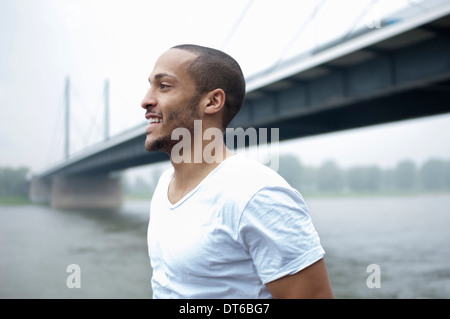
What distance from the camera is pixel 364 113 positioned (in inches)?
502

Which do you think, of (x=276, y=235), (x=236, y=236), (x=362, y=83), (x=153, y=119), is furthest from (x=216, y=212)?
(x=362, y=83)

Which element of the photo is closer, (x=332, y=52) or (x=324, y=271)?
(x=324, y=271)

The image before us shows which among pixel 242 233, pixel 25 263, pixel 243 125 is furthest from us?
pixel 243 125

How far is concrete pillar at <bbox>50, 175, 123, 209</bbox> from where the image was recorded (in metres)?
46.5

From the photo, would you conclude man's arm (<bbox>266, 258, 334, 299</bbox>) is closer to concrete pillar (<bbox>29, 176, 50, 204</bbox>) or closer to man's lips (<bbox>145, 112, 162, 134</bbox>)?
man's lips (<bbox>145, 112, 162, 134</bbox>)

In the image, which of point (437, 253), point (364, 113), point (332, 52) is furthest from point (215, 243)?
point (437, 253)

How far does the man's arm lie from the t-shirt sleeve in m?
0.02

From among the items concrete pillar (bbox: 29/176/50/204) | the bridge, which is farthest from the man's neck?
concrete pillar (bbox: 29/176/50/204)

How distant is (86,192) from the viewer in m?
48.3

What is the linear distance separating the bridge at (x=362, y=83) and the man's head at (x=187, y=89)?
7423mm

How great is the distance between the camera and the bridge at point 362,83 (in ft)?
27.9
